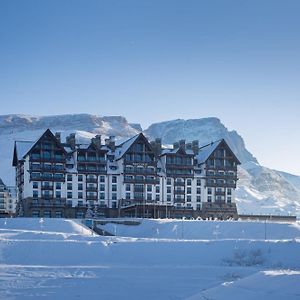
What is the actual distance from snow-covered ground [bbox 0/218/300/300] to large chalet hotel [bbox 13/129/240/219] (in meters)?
23.6

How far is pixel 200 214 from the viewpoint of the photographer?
11025cm

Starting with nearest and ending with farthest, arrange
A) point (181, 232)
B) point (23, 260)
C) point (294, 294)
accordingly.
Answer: point (294, 294), point (23, 260), point (181, 232)

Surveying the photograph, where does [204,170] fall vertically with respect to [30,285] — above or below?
above

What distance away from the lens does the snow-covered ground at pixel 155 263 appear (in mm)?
32062

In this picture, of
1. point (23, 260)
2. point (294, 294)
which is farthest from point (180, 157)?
point (294, 294)

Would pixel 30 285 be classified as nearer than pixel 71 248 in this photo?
Yes

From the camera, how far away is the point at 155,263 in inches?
2073

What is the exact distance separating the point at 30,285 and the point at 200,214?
76.0m

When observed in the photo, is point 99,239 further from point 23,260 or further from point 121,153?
point 121,153

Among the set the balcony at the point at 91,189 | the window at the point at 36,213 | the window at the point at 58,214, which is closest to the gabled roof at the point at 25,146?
the balcony at the point at 91,189

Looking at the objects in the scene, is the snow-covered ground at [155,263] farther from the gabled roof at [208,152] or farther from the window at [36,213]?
the gabled roof at [208,152]

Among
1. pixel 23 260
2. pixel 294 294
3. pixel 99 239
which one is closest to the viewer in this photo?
pixel 294 294

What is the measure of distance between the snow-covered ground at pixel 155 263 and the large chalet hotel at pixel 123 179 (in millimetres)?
23561

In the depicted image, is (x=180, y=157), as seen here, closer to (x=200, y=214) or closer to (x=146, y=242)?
(x=200, y=214)
